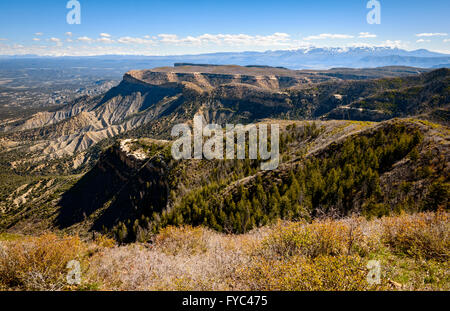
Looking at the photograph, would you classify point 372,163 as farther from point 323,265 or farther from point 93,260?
point 93,260

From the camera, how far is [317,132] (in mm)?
77062

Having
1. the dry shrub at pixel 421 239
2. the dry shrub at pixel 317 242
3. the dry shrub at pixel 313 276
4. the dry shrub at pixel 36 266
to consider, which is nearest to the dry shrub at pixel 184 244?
the dry shrub at pixel 317 242

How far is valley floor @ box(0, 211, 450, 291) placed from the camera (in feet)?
33.4

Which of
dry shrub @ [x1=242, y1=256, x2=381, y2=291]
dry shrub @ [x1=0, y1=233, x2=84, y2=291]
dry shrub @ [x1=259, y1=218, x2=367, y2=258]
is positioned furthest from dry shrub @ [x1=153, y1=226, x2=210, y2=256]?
dry shrub @ [x1=242, y1=256, x2=381, y2=291]

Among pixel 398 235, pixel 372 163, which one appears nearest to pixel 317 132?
pixel 372 163

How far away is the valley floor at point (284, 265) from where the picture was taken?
10180mm

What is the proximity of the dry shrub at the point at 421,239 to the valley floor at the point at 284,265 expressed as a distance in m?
0.04

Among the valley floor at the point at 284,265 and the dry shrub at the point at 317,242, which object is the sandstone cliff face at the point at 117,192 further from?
the dry shrub at the point at 317,242

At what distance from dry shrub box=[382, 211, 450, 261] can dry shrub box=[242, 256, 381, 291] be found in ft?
16.3

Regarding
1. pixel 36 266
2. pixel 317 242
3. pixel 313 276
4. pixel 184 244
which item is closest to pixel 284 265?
pixel 313 276

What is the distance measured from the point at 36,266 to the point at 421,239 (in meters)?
21.8
